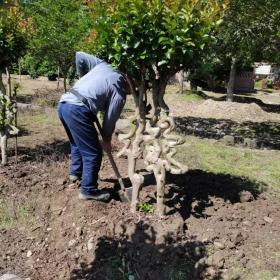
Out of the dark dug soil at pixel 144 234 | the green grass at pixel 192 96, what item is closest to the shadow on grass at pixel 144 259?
the dark dug soil at pixel 144 234

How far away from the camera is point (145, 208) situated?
4.47 metres

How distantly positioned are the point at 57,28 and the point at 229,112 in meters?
6.96

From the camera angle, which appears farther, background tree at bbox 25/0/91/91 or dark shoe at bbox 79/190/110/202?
background tree at bbox 25/0/91/91

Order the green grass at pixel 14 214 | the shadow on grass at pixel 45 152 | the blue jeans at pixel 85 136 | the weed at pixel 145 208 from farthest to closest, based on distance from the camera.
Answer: the shadow on grass at pixel 45 152 < the green grass at pixel 14 214 < the blue jeans at pixel 85 136 < the weed at pixel 145 208

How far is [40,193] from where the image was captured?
5203 mm

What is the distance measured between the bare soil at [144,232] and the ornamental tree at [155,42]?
0.37 metres

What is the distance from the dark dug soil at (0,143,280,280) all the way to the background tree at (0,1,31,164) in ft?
4.43

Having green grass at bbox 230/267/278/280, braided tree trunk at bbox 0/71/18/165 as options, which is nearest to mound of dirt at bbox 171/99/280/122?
braided tree trunk at bbox 0/71/18/165

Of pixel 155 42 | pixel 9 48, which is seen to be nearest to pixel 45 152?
pixel 9 48

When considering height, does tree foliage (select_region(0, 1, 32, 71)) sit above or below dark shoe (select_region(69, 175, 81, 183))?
above

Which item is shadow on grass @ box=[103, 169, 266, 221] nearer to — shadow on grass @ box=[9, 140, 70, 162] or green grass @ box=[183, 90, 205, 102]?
shadow on grass @ box=[9, 140, 70, 162]

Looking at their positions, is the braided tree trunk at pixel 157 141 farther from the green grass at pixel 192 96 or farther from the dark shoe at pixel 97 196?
the green grass at pixel 192 96

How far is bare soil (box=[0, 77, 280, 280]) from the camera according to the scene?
12.4 feet

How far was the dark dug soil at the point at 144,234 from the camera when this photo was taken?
377cm
